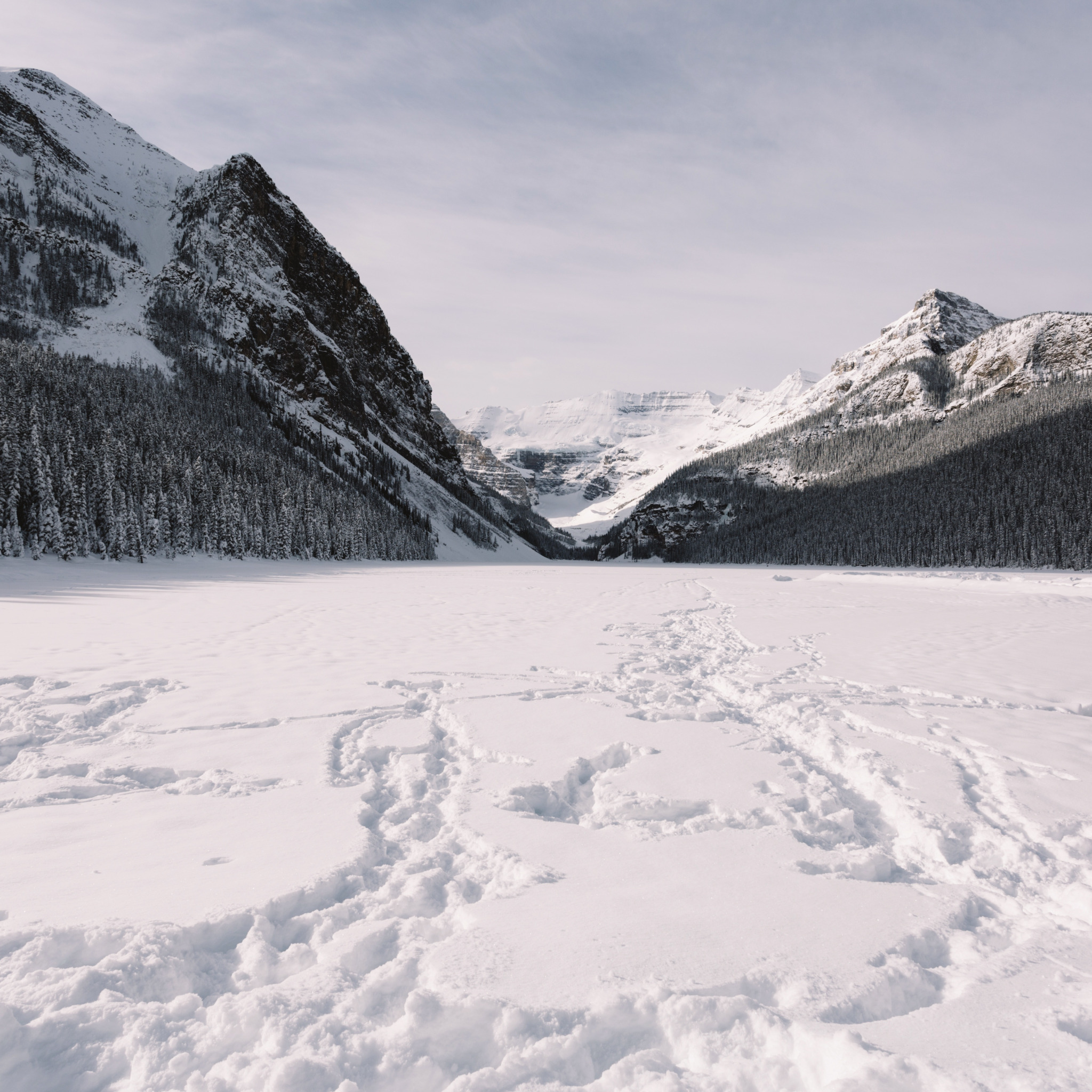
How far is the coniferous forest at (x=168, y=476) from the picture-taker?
4153cm

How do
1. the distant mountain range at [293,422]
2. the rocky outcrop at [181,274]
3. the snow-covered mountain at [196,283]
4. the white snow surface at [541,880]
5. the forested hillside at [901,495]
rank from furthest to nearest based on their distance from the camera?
the rocky outcrop at [181,274]
the snow-covered mountain at [196,283]
the forested hillside at [901,495]
the distant mountain range at [293,422]
the white snow surface at [541,880]

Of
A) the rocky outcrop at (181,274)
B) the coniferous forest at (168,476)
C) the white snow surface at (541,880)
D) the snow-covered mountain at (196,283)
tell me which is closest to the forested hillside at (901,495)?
the snow-covered mountain at (196,283)

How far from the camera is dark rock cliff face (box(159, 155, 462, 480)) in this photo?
12456 centimetres

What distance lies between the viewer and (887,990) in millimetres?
2982

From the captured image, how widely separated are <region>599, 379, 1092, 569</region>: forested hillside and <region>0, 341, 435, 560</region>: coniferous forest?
79183 millimetres

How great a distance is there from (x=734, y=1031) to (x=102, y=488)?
5471 centimetres

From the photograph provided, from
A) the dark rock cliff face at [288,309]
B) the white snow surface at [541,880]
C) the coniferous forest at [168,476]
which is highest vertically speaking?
the dark rock cliff face at [288,309]

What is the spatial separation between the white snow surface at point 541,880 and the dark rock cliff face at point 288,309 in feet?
422

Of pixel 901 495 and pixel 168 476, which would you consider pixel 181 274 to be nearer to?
pixel 168 476

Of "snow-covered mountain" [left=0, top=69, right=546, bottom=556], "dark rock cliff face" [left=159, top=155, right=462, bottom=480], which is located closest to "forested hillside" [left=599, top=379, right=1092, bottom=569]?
"snow-covered mountain" [left=0, top=69, right=546, bottom=556]

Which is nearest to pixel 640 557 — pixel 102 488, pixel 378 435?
pixel 378 435

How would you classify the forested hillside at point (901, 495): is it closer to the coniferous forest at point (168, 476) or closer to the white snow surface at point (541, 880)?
the coniferous forest at point (168, 476)

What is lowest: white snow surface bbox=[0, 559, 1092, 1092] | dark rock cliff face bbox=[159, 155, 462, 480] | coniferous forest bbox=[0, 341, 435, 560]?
white snow surface bbox=[0, 559, 1092, 1092]

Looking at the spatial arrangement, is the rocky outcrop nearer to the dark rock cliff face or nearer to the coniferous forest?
the dark rock cliff face
